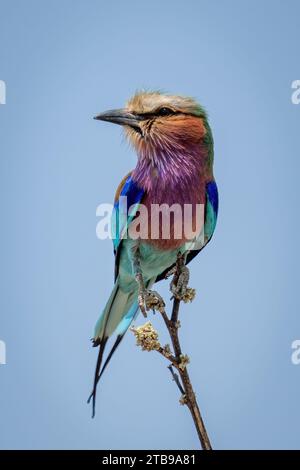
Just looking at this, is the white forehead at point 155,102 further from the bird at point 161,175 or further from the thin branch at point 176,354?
the thin branch at point 176,354

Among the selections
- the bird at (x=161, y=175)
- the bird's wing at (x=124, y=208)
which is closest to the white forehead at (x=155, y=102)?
the bird at (x=161, y=175)

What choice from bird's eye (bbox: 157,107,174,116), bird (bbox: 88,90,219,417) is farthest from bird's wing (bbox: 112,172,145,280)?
bird's eye (bbox: 157,107,174,116)

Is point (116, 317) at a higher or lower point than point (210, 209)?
lower

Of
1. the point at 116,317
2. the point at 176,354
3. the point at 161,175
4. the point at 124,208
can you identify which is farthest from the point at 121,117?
the point at 176,354

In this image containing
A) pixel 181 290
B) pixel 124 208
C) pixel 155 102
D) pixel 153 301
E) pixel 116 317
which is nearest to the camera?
pixel 181 290

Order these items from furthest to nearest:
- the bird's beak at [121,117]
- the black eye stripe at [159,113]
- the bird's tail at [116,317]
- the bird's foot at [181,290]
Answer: the bird's tail at [116,317] → the black eye stripe at [159,113] → the bird's beak at [121,117] → the bird's foot at [181,290]

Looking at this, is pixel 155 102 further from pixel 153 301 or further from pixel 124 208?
pixel 153 301

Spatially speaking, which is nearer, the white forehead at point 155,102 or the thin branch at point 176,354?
the thin branch at point 176,354

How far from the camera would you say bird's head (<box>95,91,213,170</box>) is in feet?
18.0

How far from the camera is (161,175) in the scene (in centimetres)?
553

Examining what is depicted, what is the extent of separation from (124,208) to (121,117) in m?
0.70

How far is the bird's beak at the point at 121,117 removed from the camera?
17.7ft
